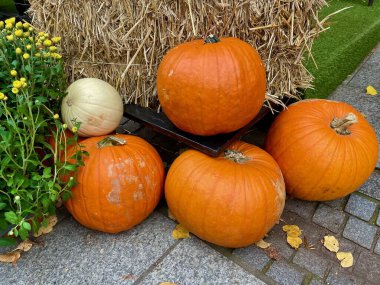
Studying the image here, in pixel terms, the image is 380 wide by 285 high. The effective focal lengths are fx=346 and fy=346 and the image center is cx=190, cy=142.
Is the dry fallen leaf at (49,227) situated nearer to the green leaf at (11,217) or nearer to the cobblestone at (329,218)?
the green leaf at (11,217)

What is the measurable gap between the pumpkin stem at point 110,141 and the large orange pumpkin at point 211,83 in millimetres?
349

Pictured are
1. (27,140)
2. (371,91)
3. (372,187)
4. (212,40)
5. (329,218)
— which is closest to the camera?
(27,140)

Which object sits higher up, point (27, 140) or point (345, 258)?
point (27, 140)

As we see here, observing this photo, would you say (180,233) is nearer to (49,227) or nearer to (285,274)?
(285,274)

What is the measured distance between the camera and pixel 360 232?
7.15 feet

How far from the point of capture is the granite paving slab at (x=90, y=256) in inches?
74.9

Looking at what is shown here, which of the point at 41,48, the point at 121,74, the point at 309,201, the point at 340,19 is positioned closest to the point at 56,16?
the point at 41,48

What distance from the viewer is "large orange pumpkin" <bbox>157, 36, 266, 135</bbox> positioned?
1.89 meters

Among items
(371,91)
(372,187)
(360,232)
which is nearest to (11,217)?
(360,232)

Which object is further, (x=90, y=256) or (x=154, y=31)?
(x=154, y=31)

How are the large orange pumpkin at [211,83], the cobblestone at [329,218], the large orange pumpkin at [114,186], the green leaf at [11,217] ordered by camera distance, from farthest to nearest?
the cobblestone at [329,218], the large orange pumpkin at [114,186], the large orange pumpkin at [211,83], the green leaf at [11,217]

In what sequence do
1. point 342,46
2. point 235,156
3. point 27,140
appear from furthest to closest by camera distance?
point 342,46
point 235,156
point 27,140

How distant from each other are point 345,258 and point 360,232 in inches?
10.3

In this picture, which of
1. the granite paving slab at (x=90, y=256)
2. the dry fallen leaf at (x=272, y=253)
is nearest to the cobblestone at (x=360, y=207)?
the dry fallen leaf at (x=272, y=253)
